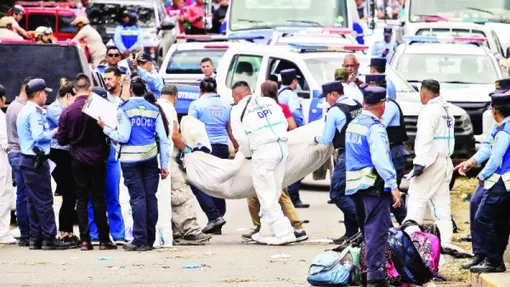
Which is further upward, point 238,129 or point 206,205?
point 238,129

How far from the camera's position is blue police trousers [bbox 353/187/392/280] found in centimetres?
1151

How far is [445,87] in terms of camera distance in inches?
898

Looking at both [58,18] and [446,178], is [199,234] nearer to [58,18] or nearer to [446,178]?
[446,178]

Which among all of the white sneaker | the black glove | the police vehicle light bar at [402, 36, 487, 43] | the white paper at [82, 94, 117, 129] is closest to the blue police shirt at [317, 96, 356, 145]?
the black glove

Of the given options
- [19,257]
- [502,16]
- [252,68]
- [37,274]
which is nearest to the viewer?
[37,274]

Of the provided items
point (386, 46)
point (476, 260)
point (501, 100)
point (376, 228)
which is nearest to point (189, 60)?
point (386, 46)

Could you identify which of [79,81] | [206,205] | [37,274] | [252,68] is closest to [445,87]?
[252,68]

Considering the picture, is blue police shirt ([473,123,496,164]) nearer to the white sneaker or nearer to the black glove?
the black glove

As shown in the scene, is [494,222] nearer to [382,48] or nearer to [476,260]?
[476,260]

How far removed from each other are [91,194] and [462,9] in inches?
690

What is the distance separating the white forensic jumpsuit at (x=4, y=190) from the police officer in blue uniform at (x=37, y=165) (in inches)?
21.4

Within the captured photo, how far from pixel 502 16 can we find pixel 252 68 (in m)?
9.88

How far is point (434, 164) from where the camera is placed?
14117mm

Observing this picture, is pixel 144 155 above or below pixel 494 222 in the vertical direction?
below
